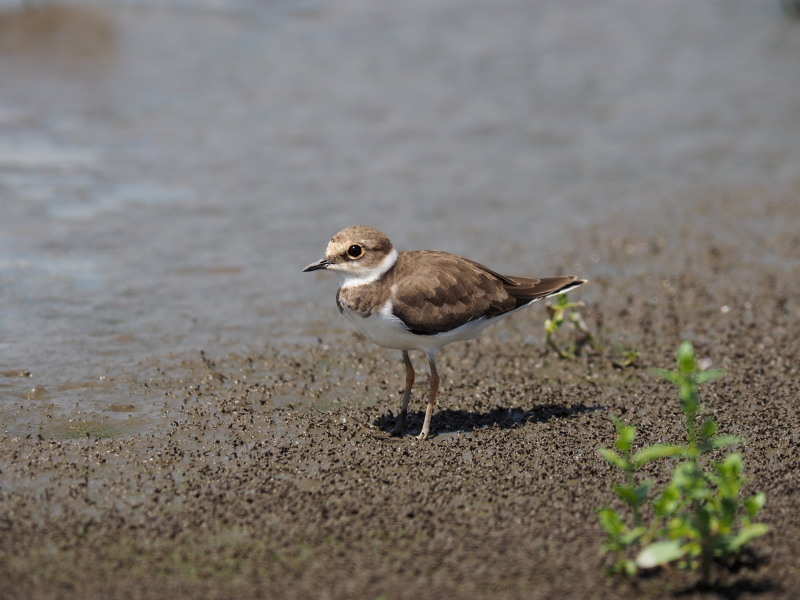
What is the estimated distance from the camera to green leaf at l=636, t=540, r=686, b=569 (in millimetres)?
4754

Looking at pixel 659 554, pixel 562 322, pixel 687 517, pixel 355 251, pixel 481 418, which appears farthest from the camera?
pixel 562 322

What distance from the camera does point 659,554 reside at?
187 inches

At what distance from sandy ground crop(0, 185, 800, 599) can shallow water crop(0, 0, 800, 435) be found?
732 millimetres

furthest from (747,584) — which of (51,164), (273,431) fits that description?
(51,164)

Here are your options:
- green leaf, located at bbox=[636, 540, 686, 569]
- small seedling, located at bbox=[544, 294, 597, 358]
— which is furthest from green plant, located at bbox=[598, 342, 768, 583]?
small seedling, located at bbox=[544, 294, 597, 358]

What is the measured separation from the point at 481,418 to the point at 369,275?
1.44 meters

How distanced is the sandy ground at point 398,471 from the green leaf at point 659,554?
26 centimetres

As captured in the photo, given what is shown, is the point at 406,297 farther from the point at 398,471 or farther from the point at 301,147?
the point at 301,147

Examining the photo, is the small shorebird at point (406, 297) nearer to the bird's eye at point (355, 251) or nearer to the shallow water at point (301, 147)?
the bird's eye at point (355, 251)

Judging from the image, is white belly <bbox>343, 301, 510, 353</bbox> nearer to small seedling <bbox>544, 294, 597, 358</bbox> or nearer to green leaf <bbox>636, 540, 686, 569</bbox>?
small seedling <bbox>544, 294, 597, 358</bbox>

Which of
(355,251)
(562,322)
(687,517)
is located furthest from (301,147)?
(687,517)

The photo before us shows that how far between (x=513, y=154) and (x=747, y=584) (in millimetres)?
8964

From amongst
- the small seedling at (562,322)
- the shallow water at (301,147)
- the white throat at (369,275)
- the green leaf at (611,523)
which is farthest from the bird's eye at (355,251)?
the green leaf at (611,523)

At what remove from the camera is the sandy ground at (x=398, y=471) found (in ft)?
16.8
